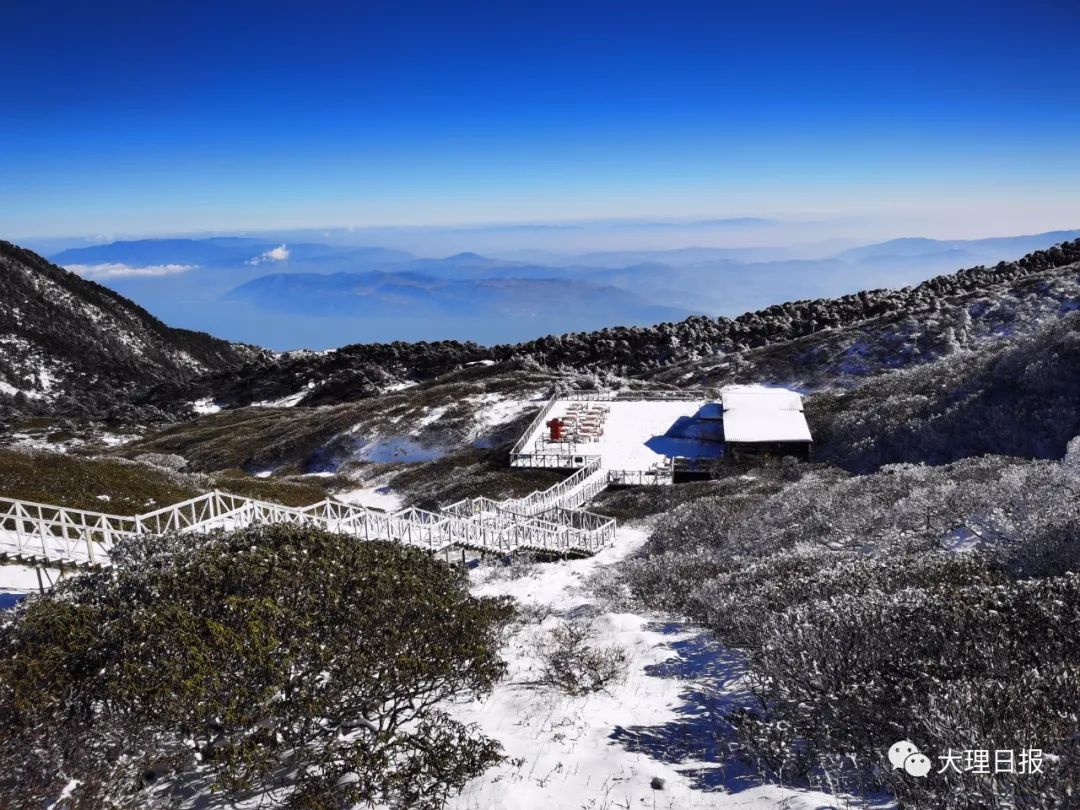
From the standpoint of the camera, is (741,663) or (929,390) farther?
(929,390)

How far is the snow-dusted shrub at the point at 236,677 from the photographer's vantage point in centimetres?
675

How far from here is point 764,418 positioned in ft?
129

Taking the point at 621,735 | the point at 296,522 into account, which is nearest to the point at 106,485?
the point at 296,522

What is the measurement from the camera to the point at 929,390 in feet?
127

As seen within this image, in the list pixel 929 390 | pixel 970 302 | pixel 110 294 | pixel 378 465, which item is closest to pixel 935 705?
pixel 929 390

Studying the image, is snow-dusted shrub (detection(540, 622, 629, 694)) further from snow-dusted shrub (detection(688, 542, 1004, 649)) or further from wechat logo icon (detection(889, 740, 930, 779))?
wechat logo icon (detection(889, 740, 930, 779))

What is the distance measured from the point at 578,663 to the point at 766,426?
29346mm

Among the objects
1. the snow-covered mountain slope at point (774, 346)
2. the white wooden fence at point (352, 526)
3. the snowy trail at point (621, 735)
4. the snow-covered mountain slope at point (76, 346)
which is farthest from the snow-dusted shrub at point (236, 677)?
the snow-covered mountain slope at point (76, 346)

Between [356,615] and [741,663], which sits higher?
[356,615]

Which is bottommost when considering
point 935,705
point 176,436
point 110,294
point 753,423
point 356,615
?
point 176,436

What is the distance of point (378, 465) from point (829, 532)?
33.2 meters

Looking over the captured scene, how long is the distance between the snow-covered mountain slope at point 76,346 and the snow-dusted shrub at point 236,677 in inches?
3813

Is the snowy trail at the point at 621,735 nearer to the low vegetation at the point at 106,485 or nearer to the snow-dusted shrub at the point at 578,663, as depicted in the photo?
the snow-dusted shrub at the point at 578,663

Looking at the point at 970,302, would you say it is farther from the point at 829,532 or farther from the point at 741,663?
the point at 741,663
